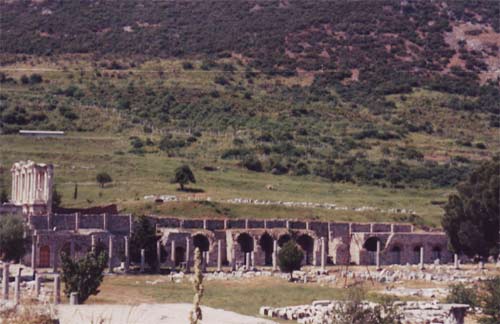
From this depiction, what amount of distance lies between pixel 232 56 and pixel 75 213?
71.1 metres

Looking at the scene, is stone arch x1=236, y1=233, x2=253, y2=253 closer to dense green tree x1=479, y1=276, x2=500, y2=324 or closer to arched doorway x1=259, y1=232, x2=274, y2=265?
arched doorway x1=259, y1=232, x2=274, y2=265

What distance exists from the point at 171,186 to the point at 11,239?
25.1 m

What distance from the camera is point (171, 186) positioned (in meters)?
76.8

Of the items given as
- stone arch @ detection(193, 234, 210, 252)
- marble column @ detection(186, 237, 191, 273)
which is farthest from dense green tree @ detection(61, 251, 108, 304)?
stone arch @ detection(193, 234, 210, 252)

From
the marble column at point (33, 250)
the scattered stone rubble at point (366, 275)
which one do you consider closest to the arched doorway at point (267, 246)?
the scattered stone rubble at point (366, 275)

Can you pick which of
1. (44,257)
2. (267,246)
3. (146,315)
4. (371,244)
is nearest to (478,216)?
(371,244)

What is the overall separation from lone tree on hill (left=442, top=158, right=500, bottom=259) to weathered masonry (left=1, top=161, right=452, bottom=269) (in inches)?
120

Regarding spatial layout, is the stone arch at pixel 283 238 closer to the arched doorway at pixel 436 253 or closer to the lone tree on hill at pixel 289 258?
the arched doorway at pixel 436 253

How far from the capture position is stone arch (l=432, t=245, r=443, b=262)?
2660 inches

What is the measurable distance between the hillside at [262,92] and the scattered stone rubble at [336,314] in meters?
30.4

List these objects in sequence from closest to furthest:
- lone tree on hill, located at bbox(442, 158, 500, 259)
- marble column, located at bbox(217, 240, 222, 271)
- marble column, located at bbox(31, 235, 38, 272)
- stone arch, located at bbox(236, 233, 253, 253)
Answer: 1. marble column, located at bbox(31, 235, 38, 272)
2. lone tree on hill, located at bbox(442, 158, 500, 259)
3. marble column, located at bbox(217, 240, 222, 271)
4. stone arch, located at bbox(236, 233, 253, 253)

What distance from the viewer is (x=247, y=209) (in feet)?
236

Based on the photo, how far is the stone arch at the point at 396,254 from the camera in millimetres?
67188

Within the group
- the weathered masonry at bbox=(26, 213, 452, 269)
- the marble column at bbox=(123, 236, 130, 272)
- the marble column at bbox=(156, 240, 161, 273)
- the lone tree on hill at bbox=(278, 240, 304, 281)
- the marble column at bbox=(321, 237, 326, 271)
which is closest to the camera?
the lone tree on hill at bbox=(278, 240, 304, 281)
